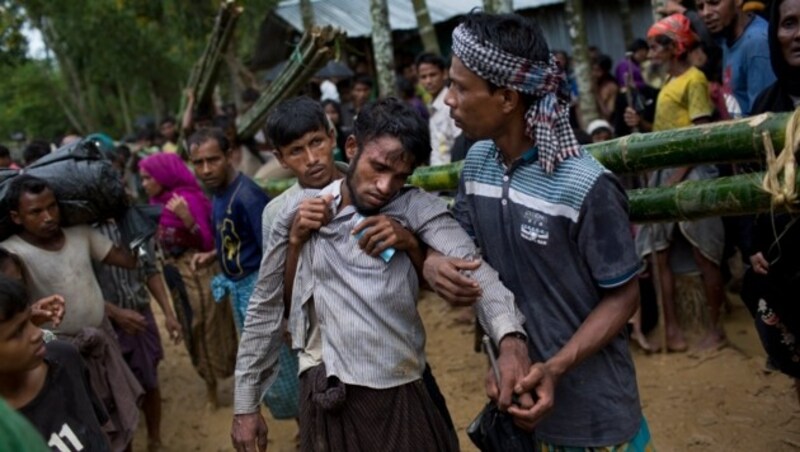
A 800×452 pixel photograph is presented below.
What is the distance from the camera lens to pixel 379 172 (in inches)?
87.1

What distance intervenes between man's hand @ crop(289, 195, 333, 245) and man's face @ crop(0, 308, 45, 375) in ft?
3.06

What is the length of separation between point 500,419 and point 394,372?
0.39m

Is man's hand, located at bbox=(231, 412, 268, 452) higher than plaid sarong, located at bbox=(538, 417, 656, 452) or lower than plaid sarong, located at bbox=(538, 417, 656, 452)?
higher

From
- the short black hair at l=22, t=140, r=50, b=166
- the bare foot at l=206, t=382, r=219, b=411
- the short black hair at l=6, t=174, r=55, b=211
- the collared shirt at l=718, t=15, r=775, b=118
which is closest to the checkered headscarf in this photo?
the collared shirt at l=718, t=15, r=775, b=118

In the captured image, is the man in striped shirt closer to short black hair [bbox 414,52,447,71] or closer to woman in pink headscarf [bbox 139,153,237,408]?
woman in pink headscarf [bbox 139,153,237,408]

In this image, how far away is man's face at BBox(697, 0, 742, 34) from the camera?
412 centimetres

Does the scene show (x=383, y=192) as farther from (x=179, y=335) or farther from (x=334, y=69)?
(x=334, y=69)

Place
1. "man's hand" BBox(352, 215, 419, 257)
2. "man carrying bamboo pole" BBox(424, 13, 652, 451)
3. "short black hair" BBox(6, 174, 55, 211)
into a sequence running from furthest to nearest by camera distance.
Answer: "short black hair" BBox(6, 174, 55, 211)
"man's hand" BBox(352, 215, 419, 257)
"man carrying bamboo pole" BBox(424, 13, 652, 451)

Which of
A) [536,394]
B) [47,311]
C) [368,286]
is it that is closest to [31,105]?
[47,311]

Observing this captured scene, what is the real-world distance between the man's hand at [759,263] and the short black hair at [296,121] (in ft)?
5.89

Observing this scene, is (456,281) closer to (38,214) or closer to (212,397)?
(38,214)

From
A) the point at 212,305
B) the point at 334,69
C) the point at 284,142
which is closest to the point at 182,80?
the point at 334,69

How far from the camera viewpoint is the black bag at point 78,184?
381 cm

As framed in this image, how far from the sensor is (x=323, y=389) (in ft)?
7.45
